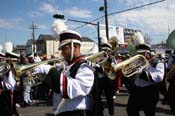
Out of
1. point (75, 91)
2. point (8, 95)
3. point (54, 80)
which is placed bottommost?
point (8, 95)

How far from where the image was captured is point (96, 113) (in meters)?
4.10

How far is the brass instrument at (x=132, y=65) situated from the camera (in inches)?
268

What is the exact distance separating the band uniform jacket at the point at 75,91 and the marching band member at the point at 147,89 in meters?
2.67

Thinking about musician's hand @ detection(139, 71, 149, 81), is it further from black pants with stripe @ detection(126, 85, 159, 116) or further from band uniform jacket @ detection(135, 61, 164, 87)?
black pants with stripe @ detection(126, 85, 159, 116)

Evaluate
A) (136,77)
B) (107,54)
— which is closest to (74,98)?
(136,77)

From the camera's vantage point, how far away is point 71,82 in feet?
12.2

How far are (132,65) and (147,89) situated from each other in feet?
1.91

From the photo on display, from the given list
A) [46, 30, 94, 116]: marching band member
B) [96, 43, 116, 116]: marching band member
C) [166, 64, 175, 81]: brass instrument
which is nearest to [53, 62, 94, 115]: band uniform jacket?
[46, 30, 94, 116]: marching band member

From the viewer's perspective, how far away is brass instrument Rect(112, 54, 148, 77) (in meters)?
6.81

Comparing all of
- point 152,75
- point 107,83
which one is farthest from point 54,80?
point 107,83

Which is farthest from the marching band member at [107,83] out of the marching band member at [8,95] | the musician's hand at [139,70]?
the marching band member at [8,95]

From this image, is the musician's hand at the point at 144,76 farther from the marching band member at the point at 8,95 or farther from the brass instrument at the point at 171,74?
the marching band member at the point at 8,95

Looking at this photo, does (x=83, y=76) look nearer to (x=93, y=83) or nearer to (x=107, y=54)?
(x=93, y=83)

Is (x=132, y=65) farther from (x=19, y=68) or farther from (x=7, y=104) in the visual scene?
(x=7, y=104)
